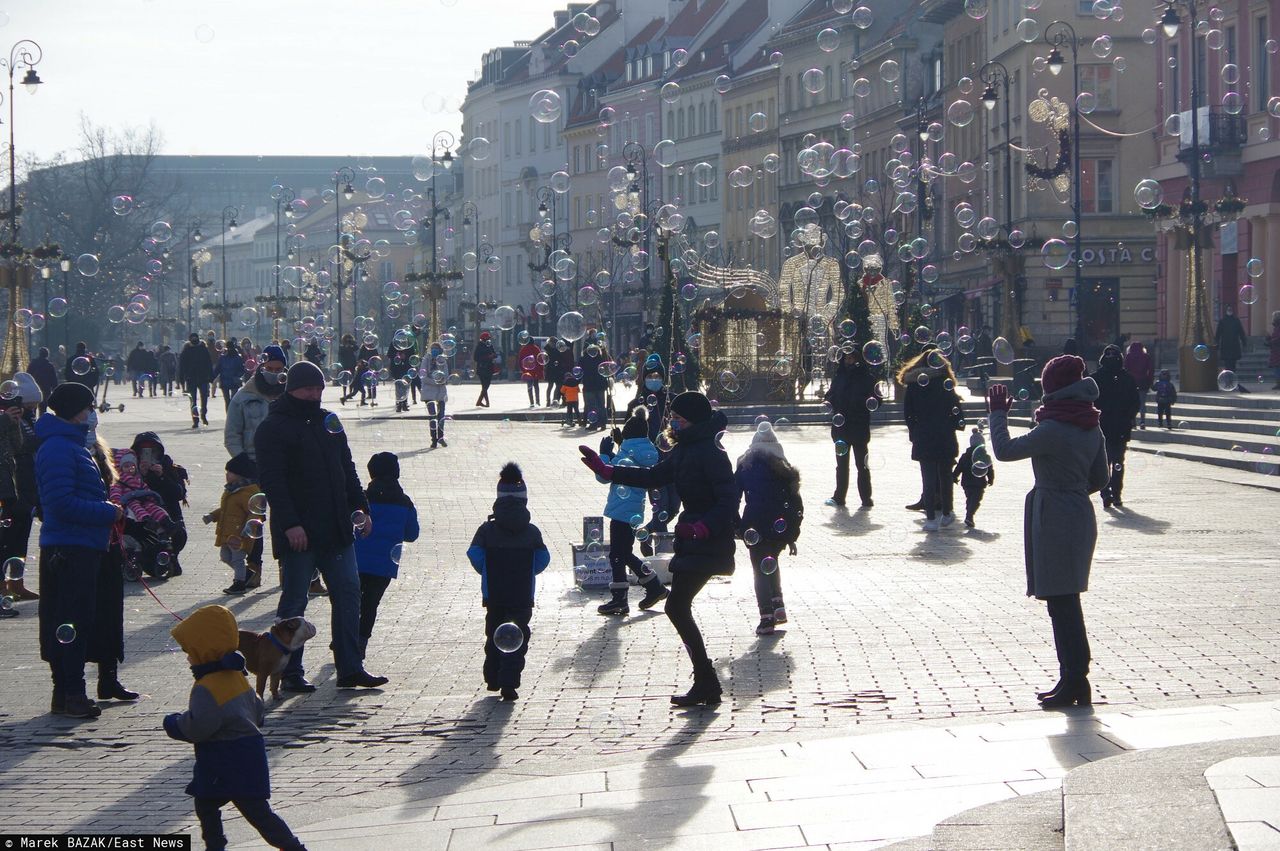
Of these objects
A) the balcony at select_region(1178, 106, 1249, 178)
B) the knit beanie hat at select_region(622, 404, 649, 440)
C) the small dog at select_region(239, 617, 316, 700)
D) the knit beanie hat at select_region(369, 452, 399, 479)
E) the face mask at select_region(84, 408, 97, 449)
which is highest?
the balcony at select_region(1178, 106, 1249, 178)

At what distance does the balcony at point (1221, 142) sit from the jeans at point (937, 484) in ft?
95.0

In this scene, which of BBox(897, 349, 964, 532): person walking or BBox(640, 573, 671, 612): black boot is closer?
BBox(640, 573, 671, 612): black boot

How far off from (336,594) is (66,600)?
4.14ft

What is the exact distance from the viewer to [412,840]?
21.0 feet

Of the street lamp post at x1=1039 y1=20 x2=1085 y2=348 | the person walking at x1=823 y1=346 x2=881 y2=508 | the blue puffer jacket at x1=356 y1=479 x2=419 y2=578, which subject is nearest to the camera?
the blue puffer jacket at x1=356 y1=479 x2=419 y2=578

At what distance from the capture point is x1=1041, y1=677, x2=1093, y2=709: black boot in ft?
27.9

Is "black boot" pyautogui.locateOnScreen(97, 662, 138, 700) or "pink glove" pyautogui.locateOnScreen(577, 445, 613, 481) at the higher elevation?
"pink glove" pyautogui.locateOnScreen(577, 445, 613, 481)

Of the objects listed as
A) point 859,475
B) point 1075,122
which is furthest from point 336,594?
point 1075,122

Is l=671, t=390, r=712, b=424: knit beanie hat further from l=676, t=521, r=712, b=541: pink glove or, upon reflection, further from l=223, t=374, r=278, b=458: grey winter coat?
l=223, t=374, r=278, b=458: grey winter coat

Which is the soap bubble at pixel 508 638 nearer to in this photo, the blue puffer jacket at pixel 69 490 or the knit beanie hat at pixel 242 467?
the blue puffer jacket at pixel 69 490

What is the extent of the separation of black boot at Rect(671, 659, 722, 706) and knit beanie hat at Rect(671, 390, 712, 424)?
116cm

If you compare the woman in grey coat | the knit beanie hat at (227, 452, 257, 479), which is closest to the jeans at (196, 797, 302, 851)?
the woman in grey coat

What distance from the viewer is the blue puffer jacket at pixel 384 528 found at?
10203mm

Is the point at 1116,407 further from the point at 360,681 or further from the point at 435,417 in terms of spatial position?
the point at 435,417
